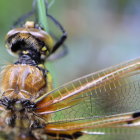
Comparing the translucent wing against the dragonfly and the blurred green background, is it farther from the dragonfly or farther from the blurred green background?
the blurred green background

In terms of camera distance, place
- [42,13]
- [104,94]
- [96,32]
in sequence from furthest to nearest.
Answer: [96,32] → [42,13] → [104,94]

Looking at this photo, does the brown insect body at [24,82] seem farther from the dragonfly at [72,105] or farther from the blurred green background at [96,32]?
the blurred green background at [96,32]

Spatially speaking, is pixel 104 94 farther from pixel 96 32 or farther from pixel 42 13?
pixel 96 32

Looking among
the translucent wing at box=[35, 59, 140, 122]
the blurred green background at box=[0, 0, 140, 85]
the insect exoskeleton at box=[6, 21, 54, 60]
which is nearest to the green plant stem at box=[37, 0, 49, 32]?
the insect exoskeleton at box=[6, 21, 54, 60]

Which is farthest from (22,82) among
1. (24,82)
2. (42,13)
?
(42,13)

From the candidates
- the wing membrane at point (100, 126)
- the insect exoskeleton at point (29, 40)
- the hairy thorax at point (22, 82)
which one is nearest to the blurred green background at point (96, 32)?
the insect exoskeleton at point (29, 40)

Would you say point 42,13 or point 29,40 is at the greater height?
point 42,13

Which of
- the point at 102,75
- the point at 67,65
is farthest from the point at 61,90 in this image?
the point at 67,65
